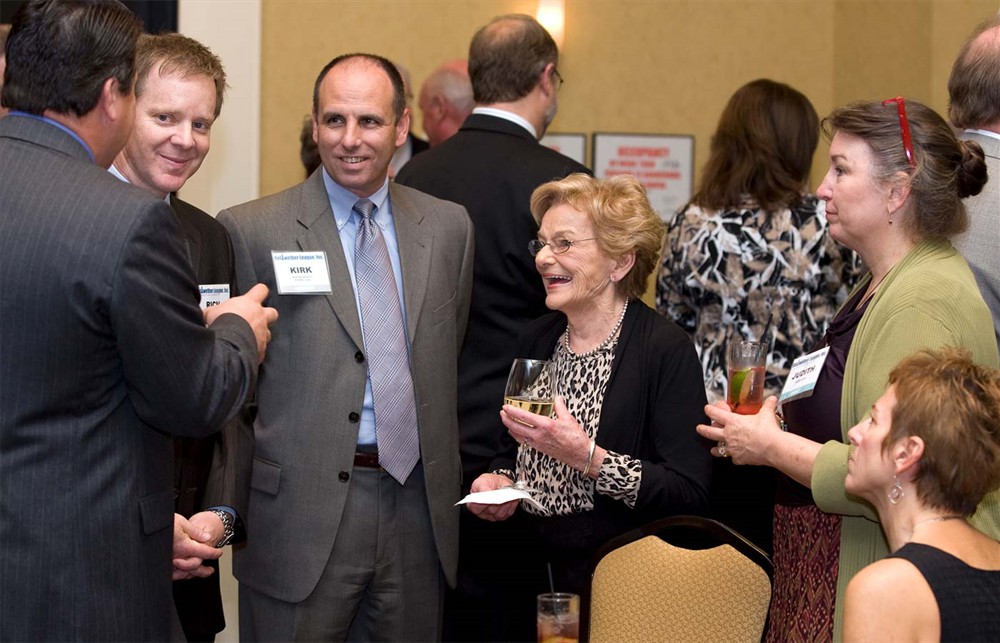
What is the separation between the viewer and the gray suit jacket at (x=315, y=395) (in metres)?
2.81

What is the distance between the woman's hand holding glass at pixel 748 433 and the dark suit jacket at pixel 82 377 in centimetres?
107

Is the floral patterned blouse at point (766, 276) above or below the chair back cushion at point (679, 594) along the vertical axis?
above

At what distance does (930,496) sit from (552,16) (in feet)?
14.3

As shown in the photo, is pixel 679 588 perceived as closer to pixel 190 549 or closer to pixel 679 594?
pixel 679 594

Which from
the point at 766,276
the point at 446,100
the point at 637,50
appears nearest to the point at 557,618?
the point at 766,276

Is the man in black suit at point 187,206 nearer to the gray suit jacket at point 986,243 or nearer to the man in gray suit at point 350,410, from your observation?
the man in gray suit at point 350,410

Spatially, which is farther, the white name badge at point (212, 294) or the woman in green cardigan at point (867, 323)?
the white name badge at point (212, 294)

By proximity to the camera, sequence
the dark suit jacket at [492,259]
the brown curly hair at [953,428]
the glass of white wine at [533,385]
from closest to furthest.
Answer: the brown curly hair at [953,428] → the glass of white wine at [533,385] → the dark suit jacket at [492,259]

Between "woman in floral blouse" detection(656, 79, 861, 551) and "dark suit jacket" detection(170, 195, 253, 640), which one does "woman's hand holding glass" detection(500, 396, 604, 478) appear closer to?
"dark suit jacket" detection(170, 195, 253, 640)

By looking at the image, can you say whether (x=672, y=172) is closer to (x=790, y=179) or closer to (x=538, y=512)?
(x=790, y=179)

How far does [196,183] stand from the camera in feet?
17.4

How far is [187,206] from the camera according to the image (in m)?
2.78

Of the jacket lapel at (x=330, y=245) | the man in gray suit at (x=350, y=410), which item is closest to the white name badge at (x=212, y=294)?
the man in gray suit at (x=350, y=410)

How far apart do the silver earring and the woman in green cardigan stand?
18 cm
